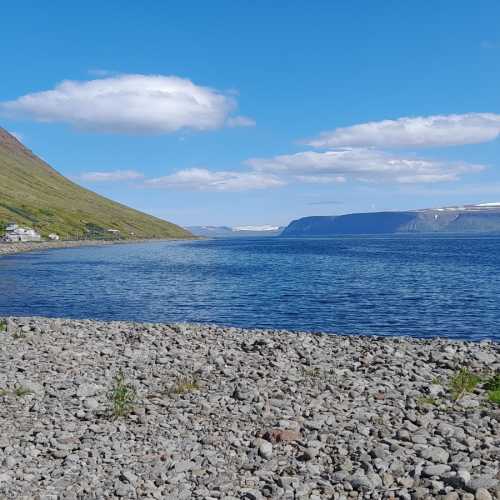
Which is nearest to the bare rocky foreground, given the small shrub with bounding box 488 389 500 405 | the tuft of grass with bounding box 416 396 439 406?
the tuft of grass with bounding box 416 396 439 406

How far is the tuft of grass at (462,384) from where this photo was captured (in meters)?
20.2

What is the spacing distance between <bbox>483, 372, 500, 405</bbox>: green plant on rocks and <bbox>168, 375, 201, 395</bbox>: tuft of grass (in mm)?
10931

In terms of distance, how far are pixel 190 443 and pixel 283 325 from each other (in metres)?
31.1

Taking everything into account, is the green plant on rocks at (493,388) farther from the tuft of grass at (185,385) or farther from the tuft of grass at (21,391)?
the tuft of grass at (21,391)

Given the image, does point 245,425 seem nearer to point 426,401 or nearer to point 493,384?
point 426,401

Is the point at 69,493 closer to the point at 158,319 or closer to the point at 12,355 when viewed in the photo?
the point at 12,355

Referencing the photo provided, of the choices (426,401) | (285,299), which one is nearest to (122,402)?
(426,401)

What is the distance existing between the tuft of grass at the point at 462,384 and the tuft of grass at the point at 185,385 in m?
9.83

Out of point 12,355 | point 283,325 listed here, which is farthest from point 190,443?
point 283,325

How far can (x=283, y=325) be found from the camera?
46.8 m

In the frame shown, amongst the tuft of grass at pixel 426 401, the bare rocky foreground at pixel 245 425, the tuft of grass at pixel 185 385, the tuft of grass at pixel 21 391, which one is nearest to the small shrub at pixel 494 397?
the bare rocky foreground at pixel 245 425

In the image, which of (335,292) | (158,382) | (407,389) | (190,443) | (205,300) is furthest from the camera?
(335,292)

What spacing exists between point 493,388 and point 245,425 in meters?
10.1

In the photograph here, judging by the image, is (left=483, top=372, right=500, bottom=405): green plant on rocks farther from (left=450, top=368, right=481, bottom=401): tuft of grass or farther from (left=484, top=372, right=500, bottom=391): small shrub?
(left=450, top=368, right=481, bottom=401): tuft of grass
